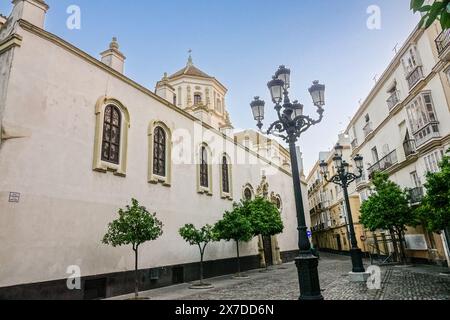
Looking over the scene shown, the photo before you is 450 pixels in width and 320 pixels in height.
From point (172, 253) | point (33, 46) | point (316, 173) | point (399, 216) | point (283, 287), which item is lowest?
point (283, 287)

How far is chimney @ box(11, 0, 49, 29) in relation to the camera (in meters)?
10.2

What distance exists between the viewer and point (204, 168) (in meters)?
18.2

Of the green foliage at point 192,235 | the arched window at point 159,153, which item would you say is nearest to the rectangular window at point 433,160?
the green foliage at point 192,235

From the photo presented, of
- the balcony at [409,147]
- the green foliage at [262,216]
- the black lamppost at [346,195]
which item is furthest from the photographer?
the green foliage at [262,216]

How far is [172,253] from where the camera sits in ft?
45.7

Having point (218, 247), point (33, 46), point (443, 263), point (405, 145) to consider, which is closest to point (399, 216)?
point (443, 263)

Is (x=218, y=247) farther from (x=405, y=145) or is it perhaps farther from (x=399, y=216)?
(x=405, y=145)

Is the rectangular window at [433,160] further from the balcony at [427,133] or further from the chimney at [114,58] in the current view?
the chimney at [114,58]

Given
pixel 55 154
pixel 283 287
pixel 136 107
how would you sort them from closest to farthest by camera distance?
pixel 55 154
pixel 283 287
pixel 136 107

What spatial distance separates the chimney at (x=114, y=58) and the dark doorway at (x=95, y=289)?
347 inches

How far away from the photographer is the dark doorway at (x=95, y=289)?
991cm

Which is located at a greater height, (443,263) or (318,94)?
(318,94)

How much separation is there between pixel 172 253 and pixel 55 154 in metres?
6.83

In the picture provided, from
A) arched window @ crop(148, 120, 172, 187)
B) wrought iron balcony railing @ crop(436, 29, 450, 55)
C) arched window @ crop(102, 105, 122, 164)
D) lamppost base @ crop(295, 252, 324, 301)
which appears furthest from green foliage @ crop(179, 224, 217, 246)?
wrought iron balcony railing @ crop(436, 29, 450, 55)
